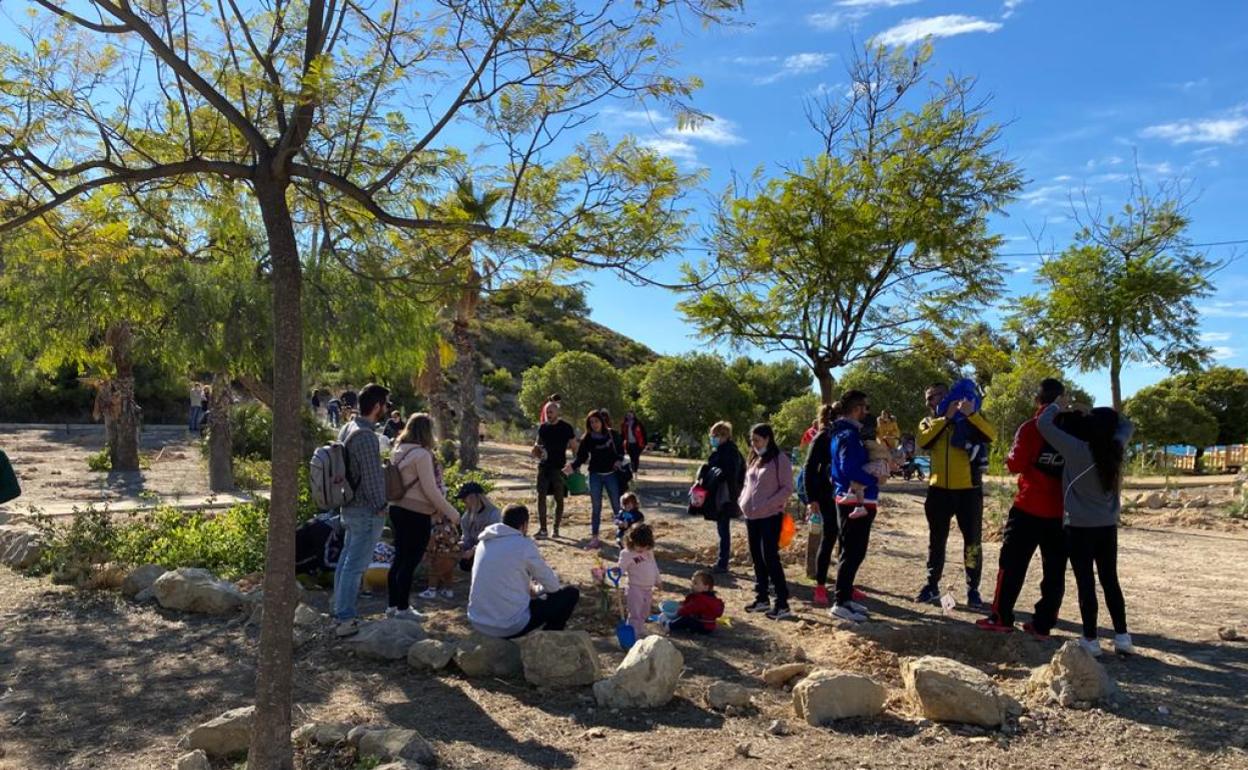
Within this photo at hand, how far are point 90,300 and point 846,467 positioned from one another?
29.4 feet

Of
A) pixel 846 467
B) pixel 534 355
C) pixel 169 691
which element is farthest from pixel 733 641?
pixel 534 355

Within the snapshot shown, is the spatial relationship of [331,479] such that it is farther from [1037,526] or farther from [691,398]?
[691,398]

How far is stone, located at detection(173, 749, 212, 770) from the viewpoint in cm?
386

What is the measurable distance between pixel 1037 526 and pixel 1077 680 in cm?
151

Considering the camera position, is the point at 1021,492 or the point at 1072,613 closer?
the point at 1021,492

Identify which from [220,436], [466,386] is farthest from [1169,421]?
[220,436]

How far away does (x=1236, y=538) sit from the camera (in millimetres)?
11391

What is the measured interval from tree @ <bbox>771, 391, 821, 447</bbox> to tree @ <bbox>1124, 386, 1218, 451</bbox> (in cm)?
1427

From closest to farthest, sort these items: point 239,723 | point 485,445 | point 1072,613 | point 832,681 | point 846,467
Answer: point 239,723 → point 832,681 → point 846,467 → point 1072,613 → point 485,445

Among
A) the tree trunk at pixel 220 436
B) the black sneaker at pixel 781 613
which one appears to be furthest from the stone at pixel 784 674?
the tree trunk at pixel 220 436

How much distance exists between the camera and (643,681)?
4.82m

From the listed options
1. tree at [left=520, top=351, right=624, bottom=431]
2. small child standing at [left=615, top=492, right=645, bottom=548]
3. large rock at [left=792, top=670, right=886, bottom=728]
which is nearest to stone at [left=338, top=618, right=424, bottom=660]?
large rock at [left=792, top=670, right=886, bottom=728]

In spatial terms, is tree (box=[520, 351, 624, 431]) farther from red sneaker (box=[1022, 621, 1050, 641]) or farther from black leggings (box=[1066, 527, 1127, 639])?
black leggings (box=[1066, 527, 1127, 639])

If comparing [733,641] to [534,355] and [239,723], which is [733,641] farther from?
[534,355]
